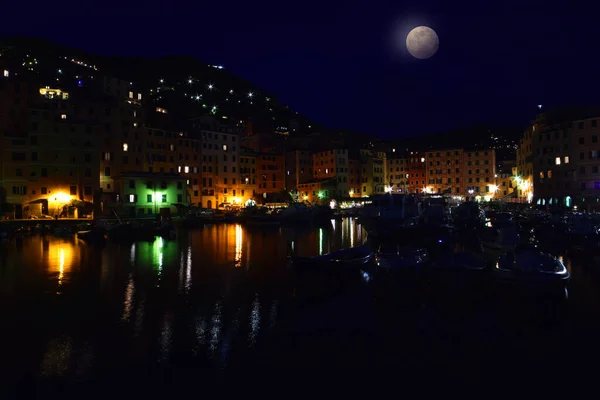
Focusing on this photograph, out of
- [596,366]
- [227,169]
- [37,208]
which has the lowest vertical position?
[596,366]

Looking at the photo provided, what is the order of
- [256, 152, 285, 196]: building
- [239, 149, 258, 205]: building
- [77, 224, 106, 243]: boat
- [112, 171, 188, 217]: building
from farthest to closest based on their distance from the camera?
1. [256, 152, 285, 196]: building
2. [239, 149, 258, 205]: building
3. [112, 171, 188, 217]: building
4. [77, 224, 106, 243]: boat

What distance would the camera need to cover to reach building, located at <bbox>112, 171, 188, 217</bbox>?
236 ft

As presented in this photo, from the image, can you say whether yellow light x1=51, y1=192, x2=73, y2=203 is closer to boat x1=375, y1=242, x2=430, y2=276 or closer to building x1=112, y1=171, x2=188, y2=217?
building x1=112, y1=171, x2=188, y2=217

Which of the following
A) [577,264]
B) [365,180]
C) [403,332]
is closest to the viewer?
[403,332]

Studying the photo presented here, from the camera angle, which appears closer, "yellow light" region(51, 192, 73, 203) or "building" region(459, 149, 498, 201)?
"yellow light" region(51, 192, 73, 203)

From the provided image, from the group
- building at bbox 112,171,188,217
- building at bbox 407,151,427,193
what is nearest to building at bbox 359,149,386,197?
building at bbox 407,151,427,193

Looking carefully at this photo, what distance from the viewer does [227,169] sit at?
3745 inches

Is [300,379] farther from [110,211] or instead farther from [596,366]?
[110,211]

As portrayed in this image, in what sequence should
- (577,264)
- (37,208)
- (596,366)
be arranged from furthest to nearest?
(37,208)
(577,264)
(596,366)

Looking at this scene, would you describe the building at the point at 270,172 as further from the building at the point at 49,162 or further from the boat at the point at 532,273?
the boat at the point at 532,273

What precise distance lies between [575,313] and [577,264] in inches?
561

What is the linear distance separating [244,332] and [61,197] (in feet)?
202

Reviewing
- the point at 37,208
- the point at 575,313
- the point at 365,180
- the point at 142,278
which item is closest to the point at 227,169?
the point at 37,208

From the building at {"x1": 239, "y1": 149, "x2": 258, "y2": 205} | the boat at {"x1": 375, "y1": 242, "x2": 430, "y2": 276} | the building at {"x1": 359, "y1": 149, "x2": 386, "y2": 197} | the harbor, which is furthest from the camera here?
the building at {"x1": 359, "y1": 149, "x2": 386, "y2": 197}
